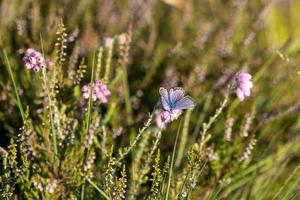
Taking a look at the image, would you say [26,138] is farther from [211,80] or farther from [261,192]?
[211,80]

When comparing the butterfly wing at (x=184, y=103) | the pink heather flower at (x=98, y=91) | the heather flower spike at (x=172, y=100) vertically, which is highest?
the pink heather flower at (x=98, y=91)

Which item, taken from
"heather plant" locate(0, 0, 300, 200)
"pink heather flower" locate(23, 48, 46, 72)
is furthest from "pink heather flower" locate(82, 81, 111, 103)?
"pink heather flower" locate(23, 48, 46, 72)

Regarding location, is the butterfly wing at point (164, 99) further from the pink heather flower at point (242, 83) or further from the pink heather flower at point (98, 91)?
the pink heather flower at point (242, 83)

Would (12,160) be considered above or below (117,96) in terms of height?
below

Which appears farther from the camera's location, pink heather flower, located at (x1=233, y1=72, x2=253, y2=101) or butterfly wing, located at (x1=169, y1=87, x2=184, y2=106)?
pink heather flower, located at (x1=233, y1=72, x2=253, y2=101)

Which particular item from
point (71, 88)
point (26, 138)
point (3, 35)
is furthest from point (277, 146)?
point (3, 35)

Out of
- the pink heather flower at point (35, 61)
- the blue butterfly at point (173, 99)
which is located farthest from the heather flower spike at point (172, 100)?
the pink heather flower at point (35, 61)

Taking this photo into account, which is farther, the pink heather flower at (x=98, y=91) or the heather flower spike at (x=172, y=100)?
the pink heather flower at (x=98, y=91)

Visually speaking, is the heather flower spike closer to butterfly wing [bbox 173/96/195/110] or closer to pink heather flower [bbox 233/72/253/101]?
butterfly wing [bbox 173/96/195/110]
